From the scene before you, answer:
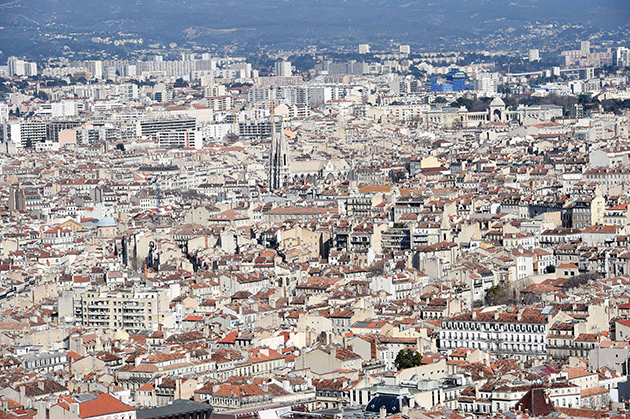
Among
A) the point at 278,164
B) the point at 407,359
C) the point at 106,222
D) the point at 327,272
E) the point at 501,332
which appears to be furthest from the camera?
the point at 278,164

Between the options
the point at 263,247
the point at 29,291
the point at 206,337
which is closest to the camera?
the point at 206,337

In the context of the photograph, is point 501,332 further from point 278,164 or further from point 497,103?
point 497,103

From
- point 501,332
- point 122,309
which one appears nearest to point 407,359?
point 501,332

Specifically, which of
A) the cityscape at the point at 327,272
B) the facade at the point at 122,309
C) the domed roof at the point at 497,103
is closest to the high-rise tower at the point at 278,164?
the cityscape at the point at 327,272

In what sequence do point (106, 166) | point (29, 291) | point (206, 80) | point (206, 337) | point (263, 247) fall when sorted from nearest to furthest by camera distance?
point (206, 337), point (29, 291), point (263, 247), point (106, 166), point (206, 80)

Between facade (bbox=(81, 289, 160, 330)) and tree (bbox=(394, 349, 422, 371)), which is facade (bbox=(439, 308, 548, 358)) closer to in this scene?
tree (bbox=(394, 349, 422, 371))

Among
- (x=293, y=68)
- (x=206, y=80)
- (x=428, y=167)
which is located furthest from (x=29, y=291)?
(x=293, y=68)

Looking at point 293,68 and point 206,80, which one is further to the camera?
point 293,68

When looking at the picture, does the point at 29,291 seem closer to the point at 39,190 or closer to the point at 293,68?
the point at 39,190

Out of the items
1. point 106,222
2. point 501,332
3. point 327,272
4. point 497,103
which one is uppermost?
point 497,103
